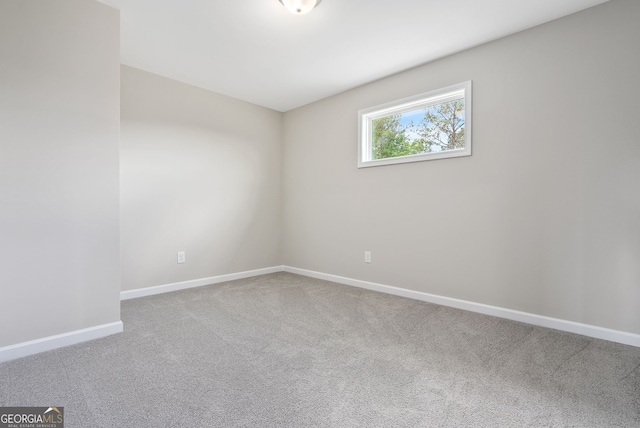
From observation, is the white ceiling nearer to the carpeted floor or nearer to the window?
the window

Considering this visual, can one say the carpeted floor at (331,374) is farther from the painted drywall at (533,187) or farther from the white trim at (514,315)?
the painted drywall at (533,187)

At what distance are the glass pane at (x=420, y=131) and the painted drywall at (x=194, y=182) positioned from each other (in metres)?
1.68

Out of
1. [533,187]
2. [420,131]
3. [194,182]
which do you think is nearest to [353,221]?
[420,131]

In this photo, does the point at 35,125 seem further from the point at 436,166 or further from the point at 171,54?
the point at 436,166

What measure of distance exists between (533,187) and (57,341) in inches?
142

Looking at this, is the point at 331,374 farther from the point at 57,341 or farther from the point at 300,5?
the point at 300,5

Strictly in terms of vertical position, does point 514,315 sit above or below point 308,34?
below

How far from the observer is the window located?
282 centimetres

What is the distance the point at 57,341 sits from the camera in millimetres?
1943

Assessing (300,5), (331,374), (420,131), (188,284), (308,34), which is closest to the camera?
(331,374)

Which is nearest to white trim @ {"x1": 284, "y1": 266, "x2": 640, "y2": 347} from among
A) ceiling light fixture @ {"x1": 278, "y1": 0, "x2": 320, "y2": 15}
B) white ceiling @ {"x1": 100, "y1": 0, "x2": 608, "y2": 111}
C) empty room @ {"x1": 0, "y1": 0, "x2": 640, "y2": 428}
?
empty room @ {"x1": 0, "y1": 0, "x2": 640, "y2": 428}

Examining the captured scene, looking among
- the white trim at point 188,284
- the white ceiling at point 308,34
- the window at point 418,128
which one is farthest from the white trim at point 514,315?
the white ceiling at point 308,34

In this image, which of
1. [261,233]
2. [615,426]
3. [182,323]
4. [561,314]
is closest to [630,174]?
[561,314]

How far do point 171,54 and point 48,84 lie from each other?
1.14m
